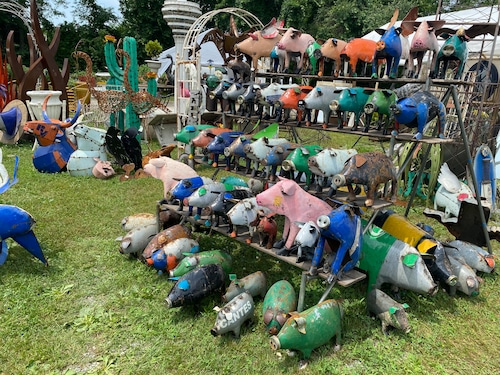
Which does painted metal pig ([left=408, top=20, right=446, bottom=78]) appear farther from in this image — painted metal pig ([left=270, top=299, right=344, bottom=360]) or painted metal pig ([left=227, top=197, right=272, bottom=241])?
painted metal pig ([left=270, top=299, right=344, bottom=360])

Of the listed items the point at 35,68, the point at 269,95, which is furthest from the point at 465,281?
the point at 35,68

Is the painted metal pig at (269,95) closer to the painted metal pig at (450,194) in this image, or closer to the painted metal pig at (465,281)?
the painted metal pig at (465,281)

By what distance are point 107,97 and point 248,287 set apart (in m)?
6.47

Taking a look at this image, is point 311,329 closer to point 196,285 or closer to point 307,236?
point 307,236

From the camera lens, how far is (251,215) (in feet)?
10.8

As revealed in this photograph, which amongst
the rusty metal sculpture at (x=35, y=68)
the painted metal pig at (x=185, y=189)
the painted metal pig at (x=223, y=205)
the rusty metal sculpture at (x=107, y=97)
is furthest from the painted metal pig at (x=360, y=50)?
the rusty metal sculpture at (x=35, y=68)

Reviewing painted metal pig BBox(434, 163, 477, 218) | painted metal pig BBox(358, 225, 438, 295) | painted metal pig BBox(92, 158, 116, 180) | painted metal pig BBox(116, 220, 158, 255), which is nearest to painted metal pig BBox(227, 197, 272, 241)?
painted metal pig BBox(358, 225, 438, 295)

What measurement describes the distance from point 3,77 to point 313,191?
9.92 metres

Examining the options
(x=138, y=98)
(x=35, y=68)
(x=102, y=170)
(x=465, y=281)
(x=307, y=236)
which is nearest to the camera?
(x=307, y=236)

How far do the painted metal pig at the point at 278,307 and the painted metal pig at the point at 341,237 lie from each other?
367 mm

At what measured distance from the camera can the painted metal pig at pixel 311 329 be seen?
2.55 meters

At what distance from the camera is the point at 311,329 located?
2627 mm

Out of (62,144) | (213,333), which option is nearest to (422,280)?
(213,333)

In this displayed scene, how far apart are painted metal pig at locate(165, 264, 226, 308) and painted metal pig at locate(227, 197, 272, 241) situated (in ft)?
1.52
